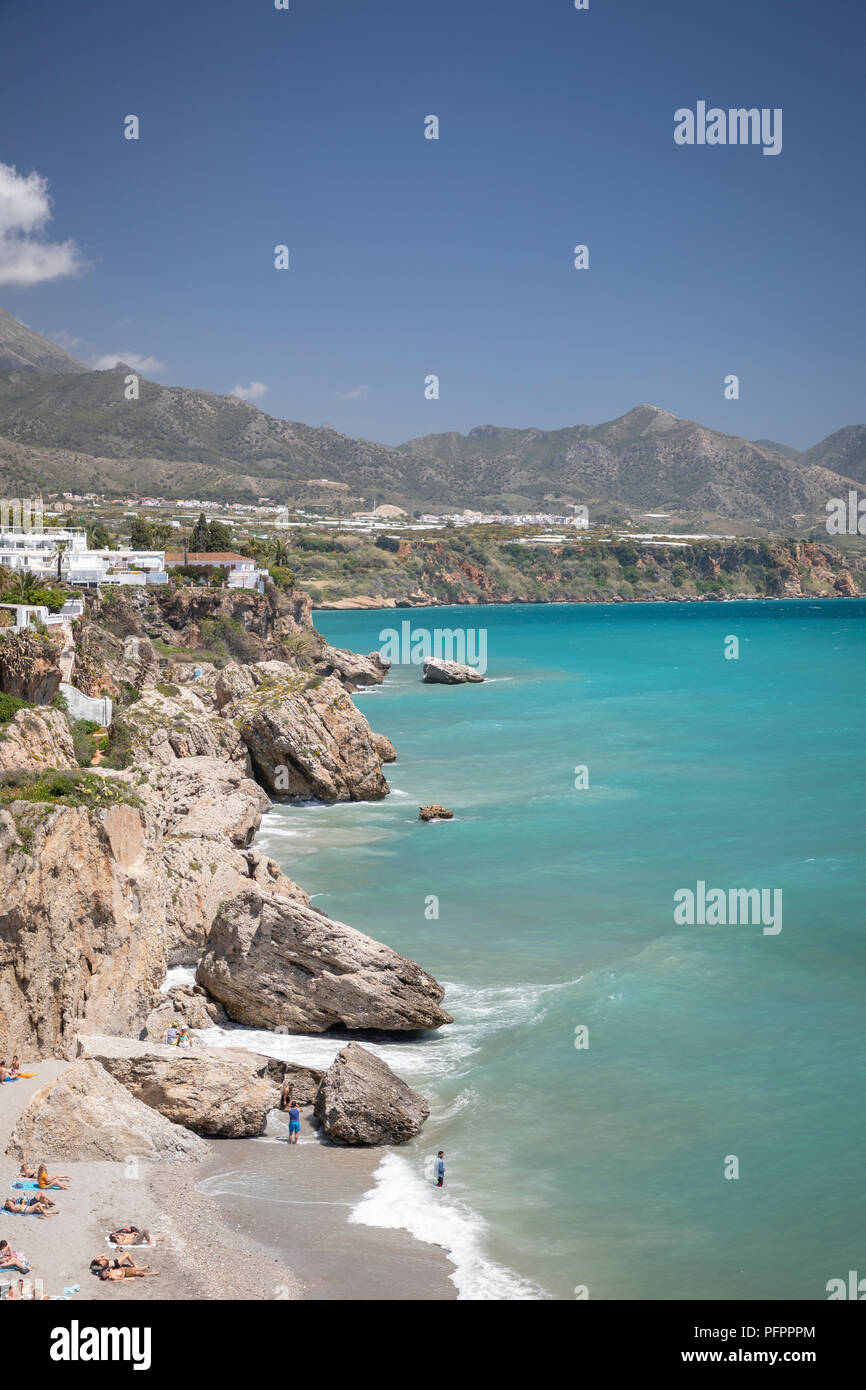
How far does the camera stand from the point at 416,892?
92.4ft

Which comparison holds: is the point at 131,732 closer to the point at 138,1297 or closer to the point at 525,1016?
the point at 525,1016

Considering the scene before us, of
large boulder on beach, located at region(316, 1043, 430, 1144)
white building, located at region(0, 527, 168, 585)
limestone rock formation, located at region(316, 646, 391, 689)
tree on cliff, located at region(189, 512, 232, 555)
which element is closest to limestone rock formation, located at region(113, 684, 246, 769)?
white building, located at region(0, 527, 168, 585)

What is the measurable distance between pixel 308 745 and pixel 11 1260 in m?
27.5

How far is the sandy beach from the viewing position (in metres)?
12.2

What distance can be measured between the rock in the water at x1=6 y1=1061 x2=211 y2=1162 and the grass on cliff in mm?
4332

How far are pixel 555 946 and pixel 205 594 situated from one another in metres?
37.5

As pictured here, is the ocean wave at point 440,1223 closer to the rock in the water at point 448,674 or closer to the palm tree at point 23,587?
the palm tree at point 23,587

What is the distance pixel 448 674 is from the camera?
7738 centimetres

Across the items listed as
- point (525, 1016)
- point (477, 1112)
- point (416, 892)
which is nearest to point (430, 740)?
point (416, 892)

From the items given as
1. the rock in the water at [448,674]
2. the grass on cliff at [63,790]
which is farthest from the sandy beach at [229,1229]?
the rock in the water at [448,674]

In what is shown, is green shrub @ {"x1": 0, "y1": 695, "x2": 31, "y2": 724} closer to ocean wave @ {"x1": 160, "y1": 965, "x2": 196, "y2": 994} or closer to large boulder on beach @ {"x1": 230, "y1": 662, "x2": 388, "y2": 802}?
ocean wave @ {"x1": 160, "y1": 965, "x2": 196, "y2": 994}

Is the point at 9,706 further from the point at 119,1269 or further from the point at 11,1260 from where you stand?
the point at 119,1269

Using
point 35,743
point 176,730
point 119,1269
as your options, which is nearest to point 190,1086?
point 119,1269

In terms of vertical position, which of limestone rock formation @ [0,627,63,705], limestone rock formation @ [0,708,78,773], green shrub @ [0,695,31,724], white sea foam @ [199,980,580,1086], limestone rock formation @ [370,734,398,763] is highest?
limestone rock formation @ [0,627,63,705]
